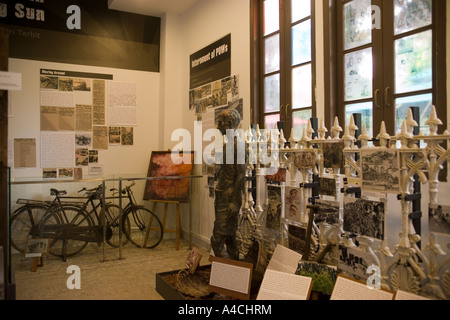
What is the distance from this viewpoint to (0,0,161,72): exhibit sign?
5.12 metres

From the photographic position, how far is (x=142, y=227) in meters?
5.20

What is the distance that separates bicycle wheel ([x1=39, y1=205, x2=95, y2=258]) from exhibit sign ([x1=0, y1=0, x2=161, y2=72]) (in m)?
2.23

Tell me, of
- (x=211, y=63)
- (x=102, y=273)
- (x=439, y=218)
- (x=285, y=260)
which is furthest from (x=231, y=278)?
(x=211, y=63)

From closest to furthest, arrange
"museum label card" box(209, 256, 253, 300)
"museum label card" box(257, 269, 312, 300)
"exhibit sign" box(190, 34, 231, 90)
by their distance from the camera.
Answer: "museum label card" box(257, 269, 312, 300) → "museum label card" box(209, 256, 253, 300) → "exhibit sign" box(190, 34, 231, 90)

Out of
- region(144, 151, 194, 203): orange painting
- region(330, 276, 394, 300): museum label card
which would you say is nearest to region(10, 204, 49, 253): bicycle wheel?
region(144, 151, 194, 203): orange painting

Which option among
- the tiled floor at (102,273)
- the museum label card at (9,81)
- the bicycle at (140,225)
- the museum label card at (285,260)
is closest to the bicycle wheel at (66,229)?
the tiled floor at (102,273)

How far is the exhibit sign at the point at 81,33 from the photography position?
16.8 feet

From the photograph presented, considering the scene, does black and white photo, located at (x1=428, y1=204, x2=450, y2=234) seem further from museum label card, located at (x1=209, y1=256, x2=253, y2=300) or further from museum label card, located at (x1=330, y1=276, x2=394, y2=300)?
museum label card, located at (x1=209, y1=256, x2=253, y2=300)

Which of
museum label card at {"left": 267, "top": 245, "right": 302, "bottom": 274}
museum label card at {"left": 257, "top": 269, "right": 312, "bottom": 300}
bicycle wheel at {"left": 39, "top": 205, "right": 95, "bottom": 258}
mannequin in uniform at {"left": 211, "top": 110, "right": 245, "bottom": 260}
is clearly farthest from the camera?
bicycle wheel at {"left": 39, "top": 205, "right": 95, "bottom": 258}

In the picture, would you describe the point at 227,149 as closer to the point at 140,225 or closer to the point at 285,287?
the point at 285,287

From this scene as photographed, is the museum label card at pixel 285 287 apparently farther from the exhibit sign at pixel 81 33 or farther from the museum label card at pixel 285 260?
the exhibit sign at pixel 81 33

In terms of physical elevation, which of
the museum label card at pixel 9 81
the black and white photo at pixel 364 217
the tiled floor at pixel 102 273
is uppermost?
the museum label card at pixel 9 81

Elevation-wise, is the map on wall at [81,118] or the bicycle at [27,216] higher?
the map on wall at [81,118]
